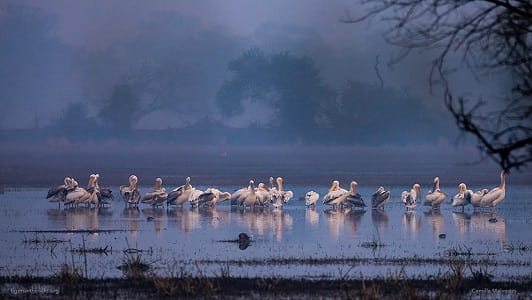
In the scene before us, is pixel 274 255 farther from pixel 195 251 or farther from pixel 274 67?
pixel 274 67

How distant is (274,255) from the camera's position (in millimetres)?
14453

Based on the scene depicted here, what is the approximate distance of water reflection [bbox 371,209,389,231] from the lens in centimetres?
1933

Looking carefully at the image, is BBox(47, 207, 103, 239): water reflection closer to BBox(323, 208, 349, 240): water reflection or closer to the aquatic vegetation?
BBox(323, 208, 349, 240): water reflection

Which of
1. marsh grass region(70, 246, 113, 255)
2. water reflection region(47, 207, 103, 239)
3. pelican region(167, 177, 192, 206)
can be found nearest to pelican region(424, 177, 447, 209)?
pelican region(167, 177, 192, 206)

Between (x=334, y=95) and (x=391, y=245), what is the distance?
65022 millimetres

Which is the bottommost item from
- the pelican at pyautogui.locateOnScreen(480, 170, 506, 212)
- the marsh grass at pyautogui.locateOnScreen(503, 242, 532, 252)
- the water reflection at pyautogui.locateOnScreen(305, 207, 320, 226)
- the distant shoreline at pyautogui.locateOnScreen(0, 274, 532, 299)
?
the distant shoreline at pyautogui.locateOnScreen(0, 274, 532, 299)

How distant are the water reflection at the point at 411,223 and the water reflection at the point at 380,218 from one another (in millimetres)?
313

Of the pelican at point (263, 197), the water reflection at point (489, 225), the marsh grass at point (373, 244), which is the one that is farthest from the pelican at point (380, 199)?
the marsh grass at point (373, 244)

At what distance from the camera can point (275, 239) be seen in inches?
663

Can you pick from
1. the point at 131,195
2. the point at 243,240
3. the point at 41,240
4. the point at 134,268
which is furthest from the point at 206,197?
the point at 134,268

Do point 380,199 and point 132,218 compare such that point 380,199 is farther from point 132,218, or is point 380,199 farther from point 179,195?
point 132,218

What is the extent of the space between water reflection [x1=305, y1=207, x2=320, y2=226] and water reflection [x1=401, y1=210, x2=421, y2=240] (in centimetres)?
151

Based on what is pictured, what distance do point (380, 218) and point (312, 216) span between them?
52.9 inches

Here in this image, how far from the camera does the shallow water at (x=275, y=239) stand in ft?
43.2
